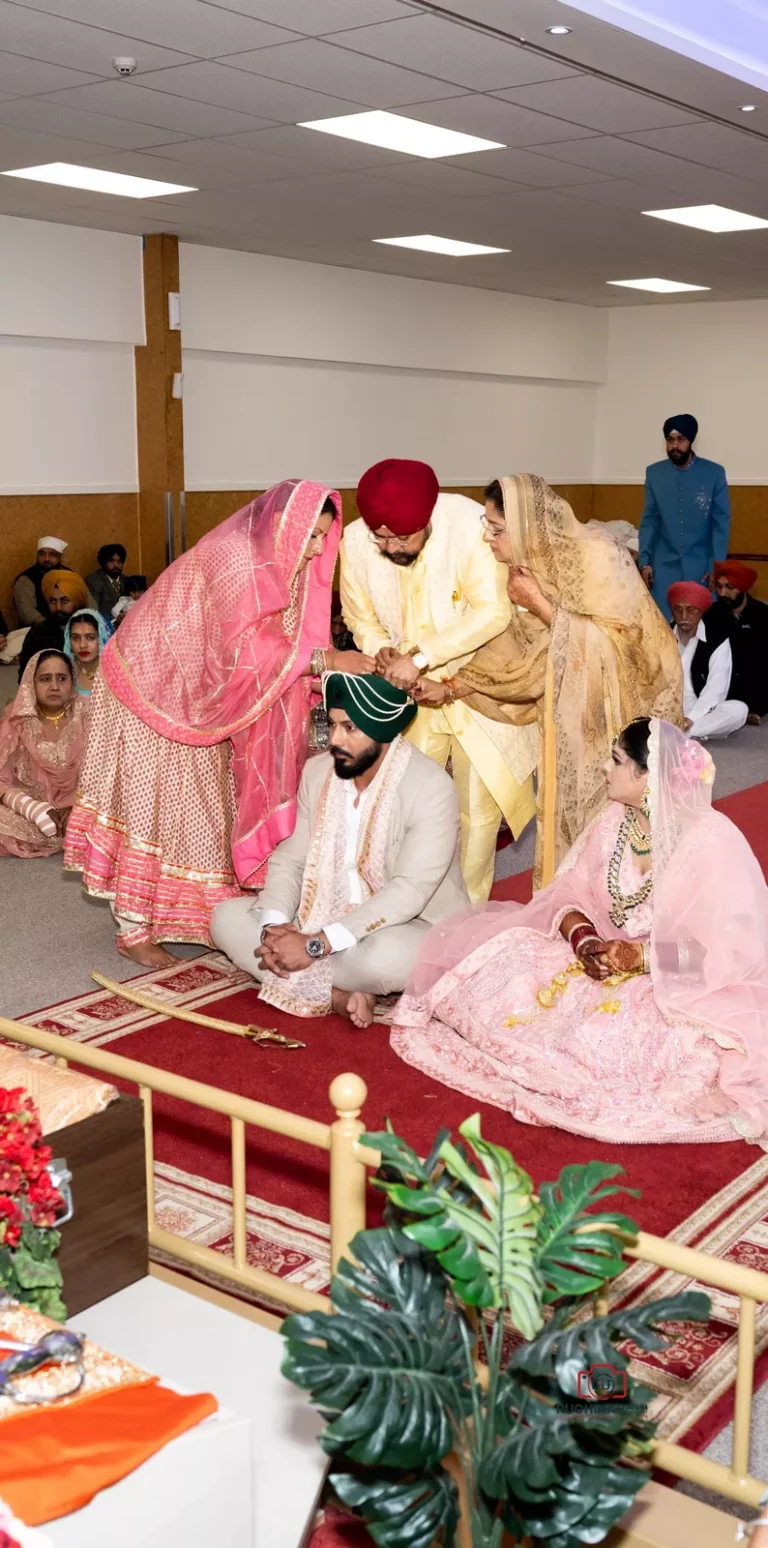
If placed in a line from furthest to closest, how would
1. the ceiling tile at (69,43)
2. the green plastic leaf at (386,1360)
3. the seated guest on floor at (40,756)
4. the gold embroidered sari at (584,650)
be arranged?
the seated guest on floor at (40,756)
the ceiling tile at (69,43)
the gold embroidered sari at (584,650)
the green plastic leaf at (386,1360)

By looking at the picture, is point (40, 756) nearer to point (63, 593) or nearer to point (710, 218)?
point (63, 593)

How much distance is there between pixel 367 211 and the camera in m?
8.05

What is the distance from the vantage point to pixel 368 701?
352cm

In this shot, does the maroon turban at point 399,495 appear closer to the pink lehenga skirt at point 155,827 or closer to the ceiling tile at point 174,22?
the pink lehenga skirt at point 155,827

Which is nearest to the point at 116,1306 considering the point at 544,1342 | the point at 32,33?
the point at 544,1342

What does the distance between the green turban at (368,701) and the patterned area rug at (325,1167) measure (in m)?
0.70

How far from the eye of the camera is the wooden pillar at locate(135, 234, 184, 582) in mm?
9344

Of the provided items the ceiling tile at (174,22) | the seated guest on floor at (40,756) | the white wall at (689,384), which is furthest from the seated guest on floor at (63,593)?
the white wall at (689,384)

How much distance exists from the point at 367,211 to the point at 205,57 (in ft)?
10.3

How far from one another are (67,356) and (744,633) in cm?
443

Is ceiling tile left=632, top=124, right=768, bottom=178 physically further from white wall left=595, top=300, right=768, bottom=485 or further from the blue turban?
white wall left=595, top=300, right=768, bottom=485

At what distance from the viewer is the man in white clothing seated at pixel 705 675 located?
24.0 ft

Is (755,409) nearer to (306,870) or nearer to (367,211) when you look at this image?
(367,211)

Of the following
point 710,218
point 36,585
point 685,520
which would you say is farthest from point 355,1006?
point 36,585
